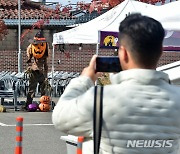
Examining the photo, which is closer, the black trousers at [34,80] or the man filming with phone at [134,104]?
the man filming with phone at [134,104]

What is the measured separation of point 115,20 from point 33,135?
153 inches

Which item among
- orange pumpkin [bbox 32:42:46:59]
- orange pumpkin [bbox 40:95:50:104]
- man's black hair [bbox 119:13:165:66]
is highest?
man's black hair [bbox 119:13:165:66]

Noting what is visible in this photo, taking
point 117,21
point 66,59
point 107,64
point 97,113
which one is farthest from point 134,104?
point 66,59

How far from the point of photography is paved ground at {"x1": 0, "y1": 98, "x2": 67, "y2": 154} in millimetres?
9891

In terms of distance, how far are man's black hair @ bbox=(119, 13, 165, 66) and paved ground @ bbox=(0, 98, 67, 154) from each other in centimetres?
713

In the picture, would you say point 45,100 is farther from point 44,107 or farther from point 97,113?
point 97,113

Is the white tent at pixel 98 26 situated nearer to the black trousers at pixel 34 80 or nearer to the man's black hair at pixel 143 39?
the black trousers at pixel 34 80

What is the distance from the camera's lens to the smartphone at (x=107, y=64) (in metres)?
2.83

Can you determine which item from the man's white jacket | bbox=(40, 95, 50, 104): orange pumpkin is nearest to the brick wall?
bbox=(40, 95, 50, 104): orange pumpkin

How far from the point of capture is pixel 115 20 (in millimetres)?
13836

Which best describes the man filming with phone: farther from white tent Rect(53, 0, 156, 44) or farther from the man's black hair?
white tent Rect(53, 0, 156, 44)

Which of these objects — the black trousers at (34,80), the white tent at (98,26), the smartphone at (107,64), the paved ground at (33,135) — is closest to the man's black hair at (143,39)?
the smartphone at (107,64)

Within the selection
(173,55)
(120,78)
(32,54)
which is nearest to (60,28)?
(173,55)

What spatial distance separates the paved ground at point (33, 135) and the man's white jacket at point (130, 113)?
7000 mm
